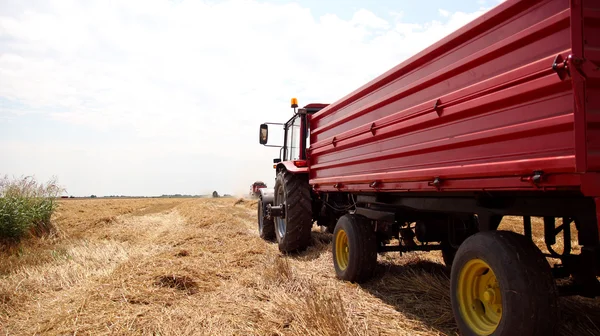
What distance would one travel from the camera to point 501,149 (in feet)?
7.65

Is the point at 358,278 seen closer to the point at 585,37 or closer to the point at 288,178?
the point at 288,178

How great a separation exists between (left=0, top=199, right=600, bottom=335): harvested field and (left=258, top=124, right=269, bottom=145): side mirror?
6.99 ft

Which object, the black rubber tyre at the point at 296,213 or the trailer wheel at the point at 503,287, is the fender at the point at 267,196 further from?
the trailer wheel at the point at 503,287

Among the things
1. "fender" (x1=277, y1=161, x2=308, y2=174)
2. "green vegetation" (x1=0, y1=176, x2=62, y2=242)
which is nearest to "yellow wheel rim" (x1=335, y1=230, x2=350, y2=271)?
"fender" (x1=277, y1=161, x2=308, y2=174)

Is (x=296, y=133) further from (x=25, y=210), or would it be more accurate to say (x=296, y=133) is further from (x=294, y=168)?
(x=25, y=210)

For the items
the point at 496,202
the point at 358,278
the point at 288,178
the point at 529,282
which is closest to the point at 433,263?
the point at 358,278

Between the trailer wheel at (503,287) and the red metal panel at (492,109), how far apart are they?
0.37 m

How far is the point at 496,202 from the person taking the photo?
105 inches

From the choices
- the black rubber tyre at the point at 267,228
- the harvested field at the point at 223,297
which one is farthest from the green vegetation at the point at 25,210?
the black rubber tyre at the point at 267,228

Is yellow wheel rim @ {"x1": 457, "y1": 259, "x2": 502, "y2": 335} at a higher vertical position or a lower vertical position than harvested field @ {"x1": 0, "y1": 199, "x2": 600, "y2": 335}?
higher

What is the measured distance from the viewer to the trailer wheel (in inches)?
86.1

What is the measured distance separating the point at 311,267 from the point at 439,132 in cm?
288

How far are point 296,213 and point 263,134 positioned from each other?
6.45ft

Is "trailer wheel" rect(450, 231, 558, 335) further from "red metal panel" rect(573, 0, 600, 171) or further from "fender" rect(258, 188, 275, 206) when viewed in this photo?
"fender" rect(258, 188, 275, 206)
